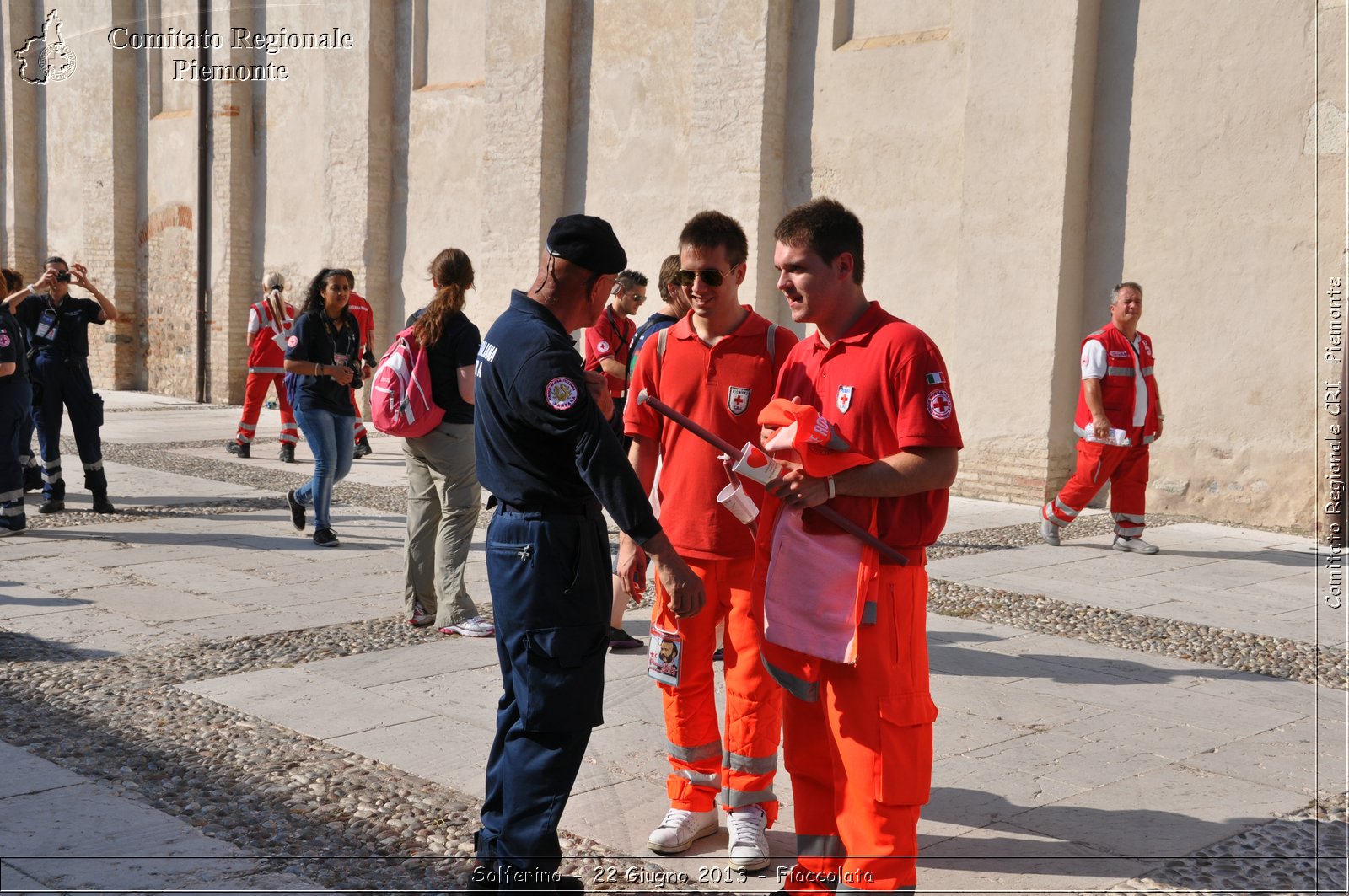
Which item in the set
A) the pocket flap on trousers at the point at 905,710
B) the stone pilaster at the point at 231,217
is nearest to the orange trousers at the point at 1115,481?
Answer: the pocket flap on trousers at the point at 905,710

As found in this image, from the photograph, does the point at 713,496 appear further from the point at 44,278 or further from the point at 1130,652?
the point at 44,278

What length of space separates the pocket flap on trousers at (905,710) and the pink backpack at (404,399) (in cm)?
372

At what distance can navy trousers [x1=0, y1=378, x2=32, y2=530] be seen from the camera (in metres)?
8.64

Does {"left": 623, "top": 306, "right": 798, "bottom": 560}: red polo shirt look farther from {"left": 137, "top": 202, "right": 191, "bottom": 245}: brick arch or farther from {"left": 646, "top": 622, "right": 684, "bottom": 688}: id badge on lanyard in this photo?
{"left": 137, "top": 202, "right": 191, "bottom": 245}: brick arch

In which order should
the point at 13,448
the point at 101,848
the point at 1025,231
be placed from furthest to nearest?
1. the point at 1025,231
2. the point at 13,448
3. the point at 101,848

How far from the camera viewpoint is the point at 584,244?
3379 mm

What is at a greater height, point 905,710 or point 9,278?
point 9,278

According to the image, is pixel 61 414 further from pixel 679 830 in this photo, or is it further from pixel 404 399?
pixel 679 830

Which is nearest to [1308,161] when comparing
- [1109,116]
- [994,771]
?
[1109,116]

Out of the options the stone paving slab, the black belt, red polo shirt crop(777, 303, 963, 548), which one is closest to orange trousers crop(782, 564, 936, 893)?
red polo shirt crop(777, 303, 963, 548)

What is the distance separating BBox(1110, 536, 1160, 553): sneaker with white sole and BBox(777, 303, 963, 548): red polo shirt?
6.68 metres

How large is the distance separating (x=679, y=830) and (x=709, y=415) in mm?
1288

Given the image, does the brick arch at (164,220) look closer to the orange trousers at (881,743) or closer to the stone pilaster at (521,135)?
the stone pilaster at (521,135)

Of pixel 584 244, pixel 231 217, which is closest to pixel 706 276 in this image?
pixel 584 244
